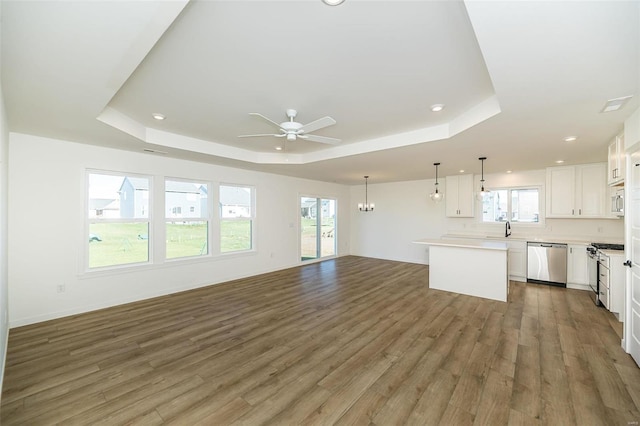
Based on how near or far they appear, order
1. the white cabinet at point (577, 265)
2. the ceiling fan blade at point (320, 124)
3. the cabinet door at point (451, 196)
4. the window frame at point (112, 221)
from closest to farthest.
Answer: the ceiling fan blade at point (320, 124) < the window frame at point (112, 221) < the white cabinet at point (577, 265) < the cabinet door at point (451, 196)

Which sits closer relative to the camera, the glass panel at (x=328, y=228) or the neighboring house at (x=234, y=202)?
the neighboring house at (x=234, y=202)

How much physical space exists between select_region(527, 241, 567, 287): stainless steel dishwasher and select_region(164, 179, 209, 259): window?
23.1ft

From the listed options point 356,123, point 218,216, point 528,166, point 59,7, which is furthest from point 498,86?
point 218,216

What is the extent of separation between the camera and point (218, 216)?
590cm

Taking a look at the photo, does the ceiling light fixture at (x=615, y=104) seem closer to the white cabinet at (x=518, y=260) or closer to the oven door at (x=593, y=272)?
the oven door at (x=593, y=272)

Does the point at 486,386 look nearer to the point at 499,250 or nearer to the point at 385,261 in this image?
the point at 499,250

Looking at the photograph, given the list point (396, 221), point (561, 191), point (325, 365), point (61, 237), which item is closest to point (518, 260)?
point (561, 191)

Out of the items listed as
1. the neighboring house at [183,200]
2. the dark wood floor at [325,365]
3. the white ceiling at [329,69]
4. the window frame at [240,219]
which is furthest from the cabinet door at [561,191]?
the neighboring house at [183,200]

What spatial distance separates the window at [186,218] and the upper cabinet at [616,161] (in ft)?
22.1

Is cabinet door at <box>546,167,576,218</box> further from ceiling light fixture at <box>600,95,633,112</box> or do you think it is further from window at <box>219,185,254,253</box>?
window at <box>219,185,254,253</box>

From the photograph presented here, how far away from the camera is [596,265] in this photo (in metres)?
4.61

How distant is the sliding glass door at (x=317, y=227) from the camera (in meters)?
8.18

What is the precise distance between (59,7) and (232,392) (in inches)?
112

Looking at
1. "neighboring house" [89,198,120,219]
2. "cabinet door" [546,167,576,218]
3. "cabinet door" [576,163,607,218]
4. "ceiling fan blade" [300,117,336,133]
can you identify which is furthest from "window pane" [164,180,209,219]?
"cabinet door" [576,163,607,218]
